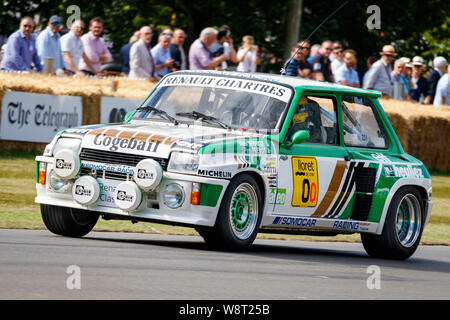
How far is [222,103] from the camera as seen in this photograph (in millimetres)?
10523

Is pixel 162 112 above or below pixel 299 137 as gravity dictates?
above

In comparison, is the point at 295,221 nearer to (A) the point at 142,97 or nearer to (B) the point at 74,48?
(A) the point at 142,97

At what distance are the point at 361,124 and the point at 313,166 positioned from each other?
1281 millimetres

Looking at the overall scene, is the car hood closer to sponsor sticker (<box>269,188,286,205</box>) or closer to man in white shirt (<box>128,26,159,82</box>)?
sponsor sticker (<box>269,188,286,205</box>)

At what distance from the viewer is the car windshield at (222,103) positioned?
409 inches

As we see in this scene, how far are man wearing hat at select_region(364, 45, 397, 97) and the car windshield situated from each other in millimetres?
11443

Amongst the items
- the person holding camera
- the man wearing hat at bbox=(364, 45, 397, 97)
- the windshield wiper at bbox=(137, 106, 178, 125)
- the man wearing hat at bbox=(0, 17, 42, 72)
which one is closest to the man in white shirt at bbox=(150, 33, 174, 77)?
the person holding camera

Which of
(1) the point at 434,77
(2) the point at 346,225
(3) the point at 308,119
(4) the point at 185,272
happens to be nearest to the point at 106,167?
(4) the point at 185,272

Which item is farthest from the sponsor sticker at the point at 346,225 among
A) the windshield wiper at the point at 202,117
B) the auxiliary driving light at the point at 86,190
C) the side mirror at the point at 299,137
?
the auxiliary driving light at the point at 86,190

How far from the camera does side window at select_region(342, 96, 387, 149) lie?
11281 millimetres
